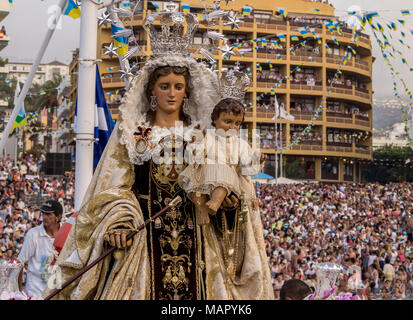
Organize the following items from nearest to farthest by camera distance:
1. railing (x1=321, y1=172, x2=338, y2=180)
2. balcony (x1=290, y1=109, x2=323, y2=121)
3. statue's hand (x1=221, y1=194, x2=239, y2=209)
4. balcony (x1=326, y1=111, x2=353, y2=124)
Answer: statue's hand (x1=221, y1=194, x2=239, y2=209) < balcony (x1=290, y1=109, x2=323, y2=121) < balcony (x1=326, y1=111, x2=353, y2=124) < railing (x1=321, y1=172, x2=338, y2=180)

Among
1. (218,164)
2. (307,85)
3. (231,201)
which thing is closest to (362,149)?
(307,85)

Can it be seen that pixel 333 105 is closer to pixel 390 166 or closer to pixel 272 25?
pixel 272 25

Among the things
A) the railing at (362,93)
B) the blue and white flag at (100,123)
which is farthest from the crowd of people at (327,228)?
the railing at (362,93)

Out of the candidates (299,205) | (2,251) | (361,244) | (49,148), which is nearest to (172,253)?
(2,251)

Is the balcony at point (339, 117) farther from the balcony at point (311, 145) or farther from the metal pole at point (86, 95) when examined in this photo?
the metal pole at point (86, 95)

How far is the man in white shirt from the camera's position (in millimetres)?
6715

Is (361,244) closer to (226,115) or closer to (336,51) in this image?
(226,115)

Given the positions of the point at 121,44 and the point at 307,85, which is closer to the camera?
the point at 121,44

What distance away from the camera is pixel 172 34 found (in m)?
4.63

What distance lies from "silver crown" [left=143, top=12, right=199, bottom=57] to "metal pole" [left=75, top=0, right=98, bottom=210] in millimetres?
2619

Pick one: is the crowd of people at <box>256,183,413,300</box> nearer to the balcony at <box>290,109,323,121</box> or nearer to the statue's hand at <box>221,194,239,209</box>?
the statue's hand at <box>221,194,239,209</box>

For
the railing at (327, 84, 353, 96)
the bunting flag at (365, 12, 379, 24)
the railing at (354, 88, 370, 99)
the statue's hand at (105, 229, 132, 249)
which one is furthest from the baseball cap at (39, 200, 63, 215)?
the railing at (354, 88, 370, 99)

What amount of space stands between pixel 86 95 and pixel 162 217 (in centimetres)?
318
